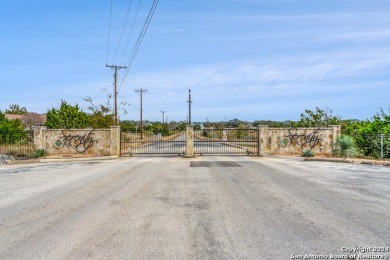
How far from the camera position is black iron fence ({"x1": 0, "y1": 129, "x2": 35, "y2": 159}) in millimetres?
24281

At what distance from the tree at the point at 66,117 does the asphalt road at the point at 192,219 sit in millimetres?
29609

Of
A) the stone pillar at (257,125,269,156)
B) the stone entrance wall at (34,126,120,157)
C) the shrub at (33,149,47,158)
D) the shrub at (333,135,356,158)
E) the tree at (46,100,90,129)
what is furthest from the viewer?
the tree at (46,100,90,129)

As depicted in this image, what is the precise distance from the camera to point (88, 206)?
8.01 m

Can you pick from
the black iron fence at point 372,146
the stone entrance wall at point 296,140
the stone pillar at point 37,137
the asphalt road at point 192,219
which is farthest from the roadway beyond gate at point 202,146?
the asphalt road at point 192,219

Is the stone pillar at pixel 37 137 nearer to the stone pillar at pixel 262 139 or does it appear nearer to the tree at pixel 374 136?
the stone pillar at pixel 262 139

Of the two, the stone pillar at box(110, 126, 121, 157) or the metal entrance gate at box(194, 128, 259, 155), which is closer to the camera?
the stone pillar at box(110, 126, 121, 157)

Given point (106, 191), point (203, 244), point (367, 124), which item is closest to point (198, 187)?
point (106, 191)

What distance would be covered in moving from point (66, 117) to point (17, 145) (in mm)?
14518

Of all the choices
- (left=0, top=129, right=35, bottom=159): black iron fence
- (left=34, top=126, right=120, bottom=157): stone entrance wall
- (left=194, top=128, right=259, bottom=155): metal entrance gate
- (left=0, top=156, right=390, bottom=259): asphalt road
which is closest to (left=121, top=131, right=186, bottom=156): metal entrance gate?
(left=34, top=126, right=120, bottom=157): stone entrance wall

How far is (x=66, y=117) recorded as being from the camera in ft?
132

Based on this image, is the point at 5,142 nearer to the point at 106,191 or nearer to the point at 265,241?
the point at 106,191

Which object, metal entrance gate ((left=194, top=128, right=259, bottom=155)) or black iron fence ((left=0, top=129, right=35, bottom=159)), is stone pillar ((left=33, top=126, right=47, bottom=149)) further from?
metal entrance gate ((left=194, top=128, right=259, bottom=155))

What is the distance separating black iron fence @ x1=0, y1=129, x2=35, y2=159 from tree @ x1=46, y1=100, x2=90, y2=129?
996 cm

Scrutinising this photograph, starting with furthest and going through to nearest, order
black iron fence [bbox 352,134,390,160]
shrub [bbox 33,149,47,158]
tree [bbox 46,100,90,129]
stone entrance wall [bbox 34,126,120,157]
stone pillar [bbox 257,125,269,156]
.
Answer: tree [bbox 46,100,90,129], stone entrance wall [bbox 34,126,120,157], stone pillar [bbox 257,125,269,156], shrub [bbox 33,149,47,158], black iron fence [bbox 352,134,390,160]
